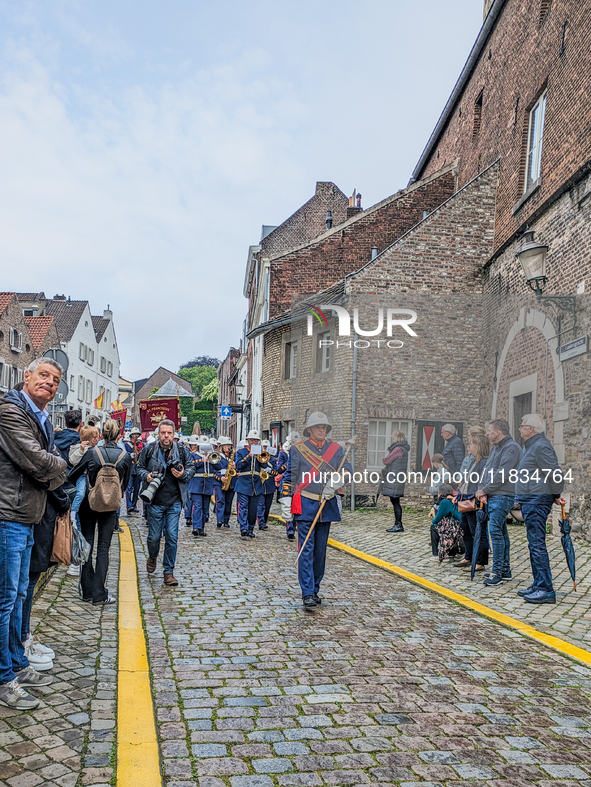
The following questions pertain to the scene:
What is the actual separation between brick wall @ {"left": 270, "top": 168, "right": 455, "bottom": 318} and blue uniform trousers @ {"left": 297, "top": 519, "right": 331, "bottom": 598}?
54.3 ft

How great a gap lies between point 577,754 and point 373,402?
543 inches

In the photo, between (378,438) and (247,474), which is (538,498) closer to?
(247,474)

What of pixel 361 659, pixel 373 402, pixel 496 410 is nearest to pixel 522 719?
pixel 361 659

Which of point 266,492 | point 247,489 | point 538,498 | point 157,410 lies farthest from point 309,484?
point 157,410

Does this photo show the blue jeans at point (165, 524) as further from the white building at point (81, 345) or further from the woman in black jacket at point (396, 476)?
the white building at point (81, 345)

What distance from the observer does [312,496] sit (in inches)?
258

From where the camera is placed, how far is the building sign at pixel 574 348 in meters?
10.6

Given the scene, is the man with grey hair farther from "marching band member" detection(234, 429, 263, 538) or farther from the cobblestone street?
"marching band member" detection(234, 429, 263, 538)

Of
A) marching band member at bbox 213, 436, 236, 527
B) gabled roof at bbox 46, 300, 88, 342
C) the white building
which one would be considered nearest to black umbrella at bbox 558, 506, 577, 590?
marching band member at bbox 213, 436, 236, 527

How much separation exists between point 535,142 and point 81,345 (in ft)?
143

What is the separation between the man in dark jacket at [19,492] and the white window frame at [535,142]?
12.0 meters

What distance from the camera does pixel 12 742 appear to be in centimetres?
327

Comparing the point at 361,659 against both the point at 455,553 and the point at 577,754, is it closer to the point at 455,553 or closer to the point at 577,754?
the point at 577,754

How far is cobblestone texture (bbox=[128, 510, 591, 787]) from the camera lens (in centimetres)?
318
